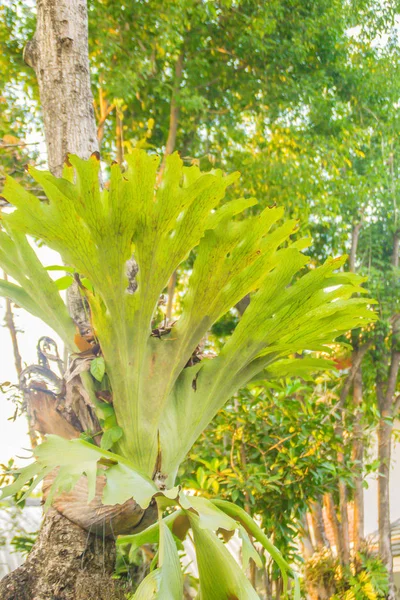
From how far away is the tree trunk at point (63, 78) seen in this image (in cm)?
129

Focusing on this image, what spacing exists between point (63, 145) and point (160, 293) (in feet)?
1.67

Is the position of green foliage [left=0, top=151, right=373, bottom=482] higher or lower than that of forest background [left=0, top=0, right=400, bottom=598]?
lower

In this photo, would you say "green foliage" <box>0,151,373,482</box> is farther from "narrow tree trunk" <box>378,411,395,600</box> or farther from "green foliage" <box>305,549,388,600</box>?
Result: "narrow tree trunk" <box>378,411,395,600</box>

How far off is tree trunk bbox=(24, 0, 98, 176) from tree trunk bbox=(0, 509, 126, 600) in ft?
2.59

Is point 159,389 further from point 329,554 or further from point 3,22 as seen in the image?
point 3,22

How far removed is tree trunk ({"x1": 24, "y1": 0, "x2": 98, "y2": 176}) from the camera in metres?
1.29

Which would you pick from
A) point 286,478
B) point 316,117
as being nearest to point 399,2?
point 316,117

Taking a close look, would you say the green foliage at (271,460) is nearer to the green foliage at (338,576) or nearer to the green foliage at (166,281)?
the green foliage at (166,281)

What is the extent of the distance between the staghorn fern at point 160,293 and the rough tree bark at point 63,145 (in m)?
0.14

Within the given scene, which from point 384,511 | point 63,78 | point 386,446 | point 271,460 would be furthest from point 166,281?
point 384,511

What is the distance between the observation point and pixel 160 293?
3.30ft

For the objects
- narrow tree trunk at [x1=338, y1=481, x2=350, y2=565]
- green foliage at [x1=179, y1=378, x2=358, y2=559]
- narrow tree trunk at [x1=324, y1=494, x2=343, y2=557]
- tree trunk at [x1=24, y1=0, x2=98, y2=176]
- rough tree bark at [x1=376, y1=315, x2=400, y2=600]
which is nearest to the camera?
tree trunk at [x1=24, y1=0, x2=98, y2=176]

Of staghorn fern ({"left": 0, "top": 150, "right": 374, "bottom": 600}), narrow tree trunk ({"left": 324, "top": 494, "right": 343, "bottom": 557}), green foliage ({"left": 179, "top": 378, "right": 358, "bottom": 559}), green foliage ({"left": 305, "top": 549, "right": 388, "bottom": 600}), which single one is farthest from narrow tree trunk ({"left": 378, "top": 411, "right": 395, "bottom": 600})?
staghorn fern ({"left": 0, "top": 150, "right": 374, "bottom": 600})

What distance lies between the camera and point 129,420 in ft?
3.26
